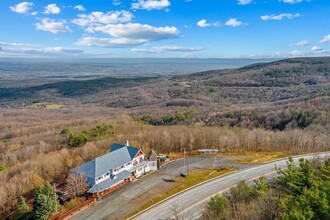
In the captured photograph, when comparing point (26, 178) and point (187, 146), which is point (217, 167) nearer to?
point (187, 146)

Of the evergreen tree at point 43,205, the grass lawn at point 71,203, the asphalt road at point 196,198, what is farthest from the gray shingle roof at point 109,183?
the asphalt road at point 196,198

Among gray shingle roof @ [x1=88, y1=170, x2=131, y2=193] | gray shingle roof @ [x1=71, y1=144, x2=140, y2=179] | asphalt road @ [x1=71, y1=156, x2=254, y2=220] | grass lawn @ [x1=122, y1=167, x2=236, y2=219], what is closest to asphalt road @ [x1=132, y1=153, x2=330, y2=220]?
grass lawn @ [x1=122, y1=167, x2=236, y2=219]

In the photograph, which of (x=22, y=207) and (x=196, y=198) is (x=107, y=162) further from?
(x=196, y=198)

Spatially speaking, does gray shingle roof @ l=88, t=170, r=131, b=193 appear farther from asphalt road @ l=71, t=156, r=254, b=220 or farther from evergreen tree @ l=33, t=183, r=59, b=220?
evergreen tree @ l=33, t=183, r=59, b=220

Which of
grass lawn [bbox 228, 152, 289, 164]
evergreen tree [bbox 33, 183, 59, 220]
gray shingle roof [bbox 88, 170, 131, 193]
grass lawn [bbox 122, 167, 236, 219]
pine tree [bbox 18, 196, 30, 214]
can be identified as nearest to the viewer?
evergreen tree [bbox 33, 183, 59, 220]

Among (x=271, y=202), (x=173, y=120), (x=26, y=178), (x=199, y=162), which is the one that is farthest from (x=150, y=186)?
(x=173, y=120)
